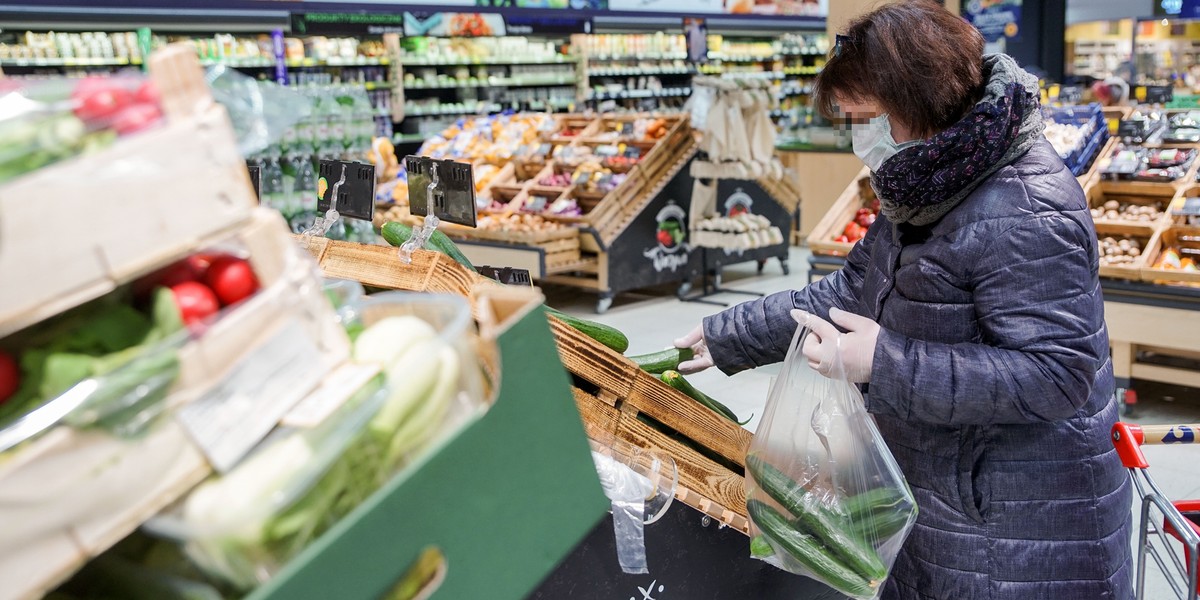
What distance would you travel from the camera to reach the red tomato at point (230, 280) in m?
0.83

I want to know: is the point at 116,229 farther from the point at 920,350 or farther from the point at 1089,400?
the point at 1089,400

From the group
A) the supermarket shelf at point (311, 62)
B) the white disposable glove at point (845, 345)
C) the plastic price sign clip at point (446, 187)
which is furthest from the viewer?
the supermarket shelf at point (311, 62)

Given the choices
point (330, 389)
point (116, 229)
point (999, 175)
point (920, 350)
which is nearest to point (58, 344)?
point (116, 229)

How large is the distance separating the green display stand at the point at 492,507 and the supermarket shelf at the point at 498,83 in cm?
983

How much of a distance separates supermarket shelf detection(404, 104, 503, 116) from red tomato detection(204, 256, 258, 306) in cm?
943

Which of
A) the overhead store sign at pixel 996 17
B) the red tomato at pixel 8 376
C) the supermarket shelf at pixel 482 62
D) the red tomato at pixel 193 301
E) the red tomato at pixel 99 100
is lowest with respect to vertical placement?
the red tomato at pixel 8 376

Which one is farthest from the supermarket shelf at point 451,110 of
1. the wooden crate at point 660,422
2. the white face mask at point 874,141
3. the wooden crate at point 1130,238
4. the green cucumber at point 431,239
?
the wooden crate at point 660,422

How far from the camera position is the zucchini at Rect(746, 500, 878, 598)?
171 centimetres

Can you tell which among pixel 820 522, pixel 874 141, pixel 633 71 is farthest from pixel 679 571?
pixel 633 71

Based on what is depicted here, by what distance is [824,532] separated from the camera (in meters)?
1.72

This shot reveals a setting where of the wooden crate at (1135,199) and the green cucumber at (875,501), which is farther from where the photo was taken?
the wooden crate at (1135,199)

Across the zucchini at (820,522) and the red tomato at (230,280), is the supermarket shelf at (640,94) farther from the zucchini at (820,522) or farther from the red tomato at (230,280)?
the red tomato at (230,280)

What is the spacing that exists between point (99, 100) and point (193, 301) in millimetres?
171

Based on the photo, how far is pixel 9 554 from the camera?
0.67m
